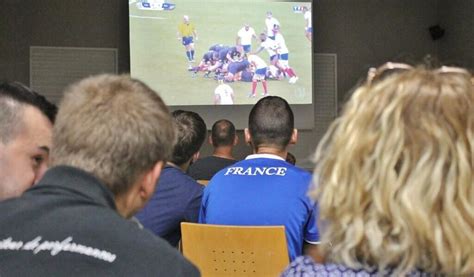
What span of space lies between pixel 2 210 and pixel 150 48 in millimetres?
5714

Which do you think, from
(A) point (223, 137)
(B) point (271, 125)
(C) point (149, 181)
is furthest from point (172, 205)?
(A) point (223, 137)

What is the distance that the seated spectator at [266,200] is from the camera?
103 inches

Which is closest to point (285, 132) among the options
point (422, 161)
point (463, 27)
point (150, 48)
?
point (422, 161)

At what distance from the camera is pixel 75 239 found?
111 centimetres

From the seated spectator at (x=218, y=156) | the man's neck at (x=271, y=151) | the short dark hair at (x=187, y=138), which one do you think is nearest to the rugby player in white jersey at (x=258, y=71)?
the seated spectator at (x=218, y=156)

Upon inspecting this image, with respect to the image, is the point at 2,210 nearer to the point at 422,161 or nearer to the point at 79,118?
the point at 79,118

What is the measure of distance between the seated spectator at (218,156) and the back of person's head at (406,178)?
10.0 feet

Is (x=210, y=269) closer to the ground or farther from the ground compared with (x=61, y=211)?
closer to the ground

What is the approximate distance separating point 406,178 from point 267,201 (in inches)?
63.3

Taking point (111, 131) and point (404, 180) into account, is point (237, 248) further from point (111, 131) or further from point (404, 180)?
point (404, 180)

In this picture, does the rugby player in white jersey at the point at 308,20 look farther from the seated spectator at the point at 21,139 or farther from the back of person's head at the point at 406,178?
the back of person's head at the point at 406,178

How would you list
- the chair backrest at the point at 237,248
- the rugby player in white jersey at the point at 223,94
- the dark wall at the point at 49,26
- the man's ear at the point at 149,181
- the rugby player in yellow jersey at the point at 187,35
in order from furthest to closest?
the rugby player in white jersey at the point at 223,94, the rugby player in yellow jersey at the point at 187,35, the dark wall at the point at 49,26, the chair backrest at the point at 237,248, the man's ear at the point at 149,181

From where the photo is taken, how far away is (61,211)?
1.14 m

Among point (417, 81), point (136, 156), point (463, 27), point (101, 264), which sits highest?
point (463, 27)
